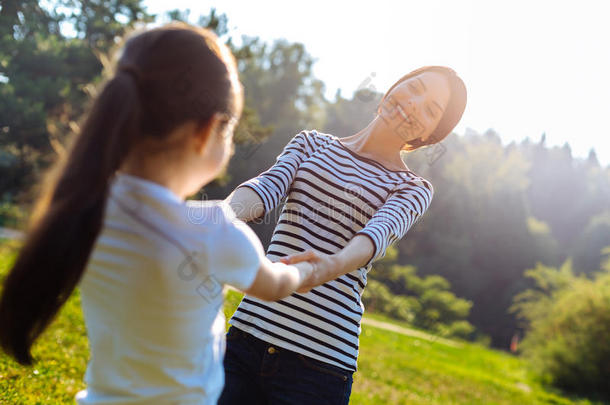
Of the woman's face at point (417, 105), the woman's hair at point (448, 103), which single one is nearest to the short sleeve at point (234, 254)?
the woman's face at point (417, 105)

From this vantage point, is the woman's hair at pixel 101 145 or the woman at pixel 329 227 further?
the woman at pixel 329 227

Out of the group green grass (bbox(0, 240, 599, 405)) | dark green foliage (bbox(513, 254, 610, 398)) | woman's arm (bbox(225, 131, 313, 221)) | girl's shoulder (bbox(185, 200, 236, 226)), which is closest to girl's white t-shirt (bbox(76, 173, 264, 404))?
girl's shoulder (bbox(185, 200, 236, 226))

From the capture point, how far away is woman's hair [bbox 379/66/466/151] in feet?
7.47

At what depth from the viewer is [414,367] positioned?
33.4 ft

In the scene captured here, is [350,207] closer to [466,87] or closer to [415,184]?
[415,184]

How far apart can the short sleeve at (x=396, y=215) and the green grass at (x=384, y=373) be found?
103cm

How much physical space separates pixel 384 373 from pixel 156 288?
828 centimetres

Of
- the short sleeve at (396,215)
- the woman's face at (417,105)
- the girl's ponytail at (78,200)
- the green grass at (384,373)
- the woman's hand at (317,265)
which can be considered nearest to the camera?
the girl's ponytail at (78,200)

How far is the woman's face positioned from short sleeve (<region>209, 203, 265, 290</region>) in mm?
1179

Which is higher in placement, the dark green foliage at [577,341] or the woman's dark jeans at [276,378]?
the woman's dark jeans at [276,378]

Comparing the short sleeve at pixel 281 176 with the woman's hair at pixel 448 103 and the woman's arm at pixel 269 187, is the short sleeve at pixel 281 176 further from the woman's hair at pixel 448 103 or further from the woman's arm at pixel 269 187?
Result: the woman's hair at pixel 448 103

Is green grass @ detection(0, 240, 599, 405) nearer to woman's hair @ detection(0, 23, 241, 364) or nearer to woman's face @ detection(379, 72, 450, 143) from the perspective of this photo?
woman's hair @ detection(0, 23, 241, 364)

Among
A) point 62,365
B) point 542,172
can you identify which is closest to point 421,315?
point 62,365

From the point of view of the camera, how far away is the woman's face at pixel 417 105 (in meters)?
2.21
